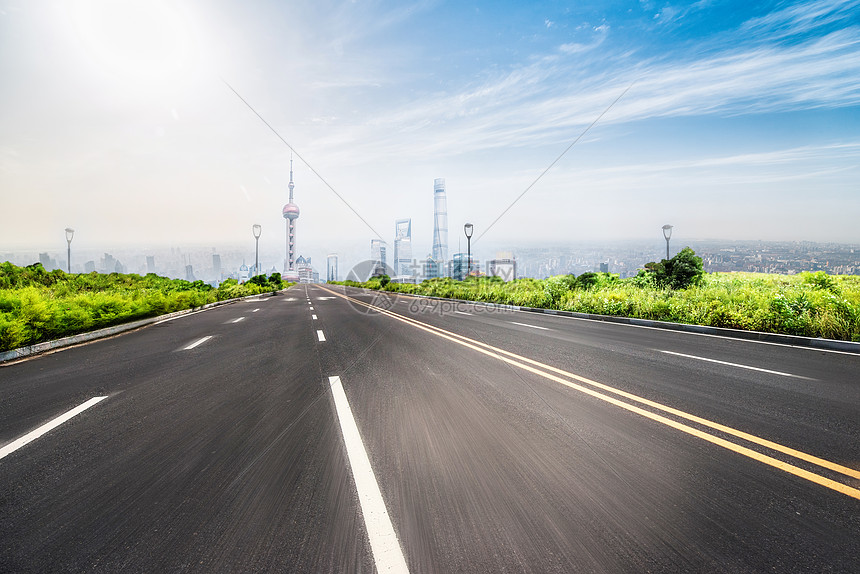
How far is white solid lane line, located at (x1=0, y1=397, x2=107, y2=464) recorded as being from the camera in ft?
12.1

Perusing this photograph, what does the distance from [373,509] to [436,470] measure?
74 centimetres

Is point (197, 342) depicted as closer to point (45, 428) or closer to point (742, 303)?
point (45, 428)

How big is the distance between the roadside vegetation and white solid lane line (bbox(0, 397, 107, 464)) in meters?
15.0

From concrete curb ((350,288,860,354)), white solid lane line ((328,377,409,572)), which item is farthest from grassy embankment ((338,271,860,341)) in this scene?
white solid lane line ((328,377,409,572))

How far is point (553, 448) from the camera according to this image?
3574 millimetres

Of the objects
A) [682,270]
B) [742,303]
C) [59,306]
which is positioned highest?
[682,270]

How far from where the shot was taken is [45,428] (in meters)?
4.19

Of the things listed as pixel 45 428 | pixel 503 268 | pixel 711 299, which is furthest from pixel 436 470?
pixel 503 268

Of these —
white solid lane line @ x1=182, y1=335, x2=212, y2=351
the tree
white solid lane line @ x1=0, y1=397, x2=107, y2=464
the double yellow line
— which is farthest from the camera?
the tree

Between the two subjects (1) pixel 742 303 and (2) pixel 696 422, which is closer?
(2) pixel 696 422

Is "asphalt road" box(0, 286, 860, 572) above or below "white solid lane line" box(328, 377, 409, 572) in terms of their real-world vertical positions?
below

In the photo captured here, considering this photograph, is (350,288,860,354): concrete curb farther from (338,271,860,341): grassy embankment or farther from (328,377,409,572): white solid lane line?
(328,377,409,572): white solid lane line

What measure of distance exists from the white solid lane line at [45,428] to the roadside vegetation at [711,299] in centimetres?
1497

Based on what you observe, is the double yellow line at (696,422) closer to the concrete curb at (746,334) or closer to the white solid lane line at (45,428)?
the white solid lane line at (45,428)
